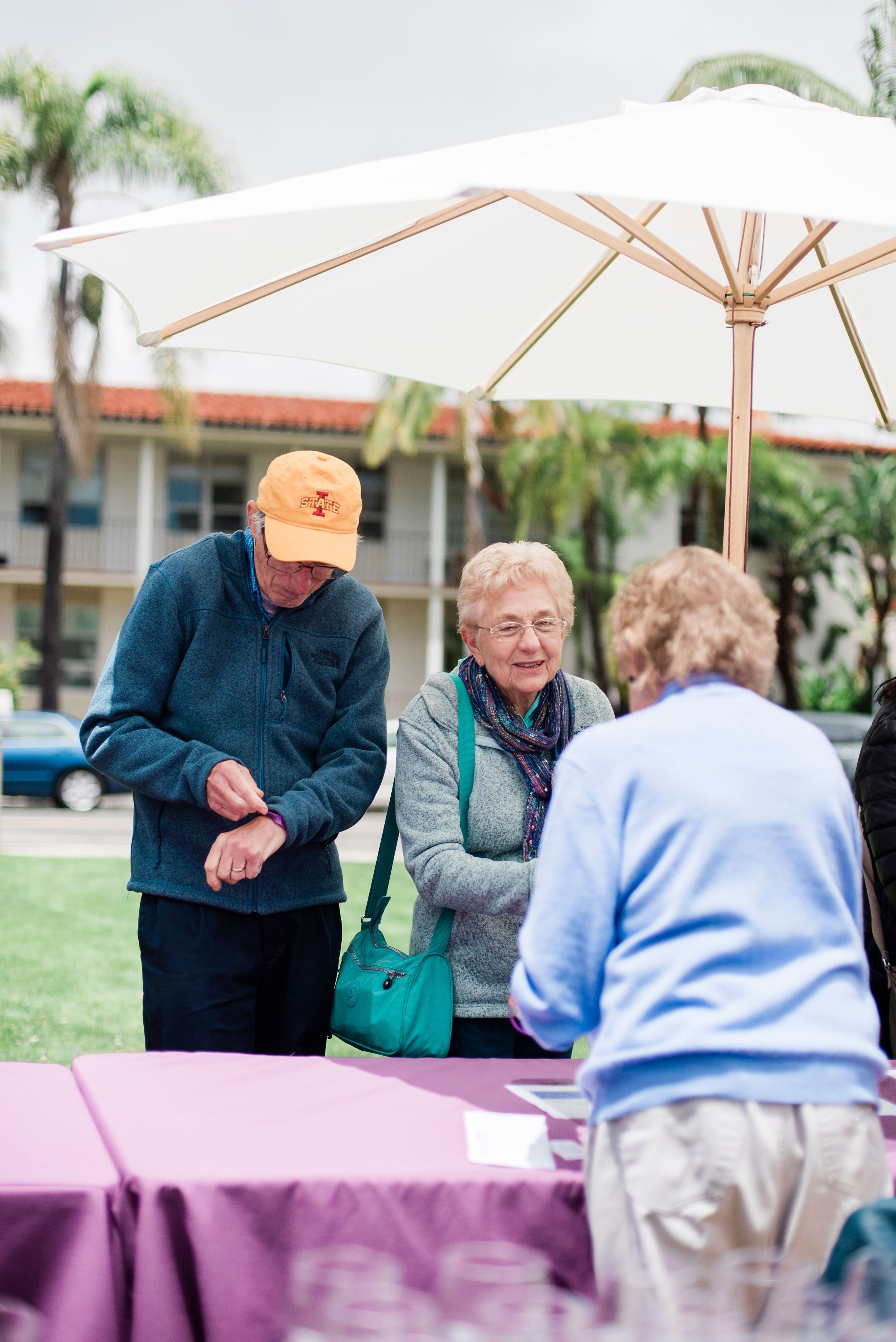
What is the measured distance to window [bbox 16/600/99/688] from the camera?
2819 centimetres

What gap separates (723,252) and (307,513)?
1.45 meters

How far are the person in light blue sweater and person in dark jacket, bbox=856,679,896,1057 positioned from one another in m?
1.25

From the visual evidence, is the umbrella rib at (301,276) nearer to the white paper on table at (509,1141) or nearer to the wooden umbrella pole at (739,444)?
the wooden umbrella pole at (739,444)

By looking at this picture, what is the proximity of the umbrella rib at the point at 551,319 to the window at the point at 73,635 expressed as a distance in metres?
25.1

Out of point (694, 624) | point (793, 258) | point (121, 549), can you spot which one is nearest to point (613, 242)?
point (793, 258)

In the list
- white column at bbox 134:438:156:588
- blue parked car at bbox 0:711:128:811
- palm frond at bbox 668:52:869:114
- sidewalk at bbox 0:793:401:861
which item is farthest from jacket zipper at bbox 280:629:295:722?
white column at bbox 134:438:156:588

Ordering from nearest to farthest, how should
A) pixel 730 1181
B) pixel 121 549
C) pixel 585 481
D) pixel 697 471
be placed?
pixel 730 1181 → pixel 697 471 → pixel 585 481 → pixel 121 549

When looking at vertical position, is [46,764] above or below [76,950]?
above

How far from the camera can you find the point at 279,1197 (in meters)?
1.78

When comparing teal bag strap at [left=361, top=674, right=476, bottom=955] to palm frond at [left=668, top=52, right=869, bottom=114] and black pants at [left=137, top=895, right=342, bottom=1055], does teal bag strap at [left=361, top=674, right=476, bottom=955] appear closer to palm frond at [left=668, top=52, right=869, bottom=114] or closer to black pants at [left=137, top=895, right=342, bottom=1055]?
black pants at [left=137, top=895, right=342, bottom=1055]

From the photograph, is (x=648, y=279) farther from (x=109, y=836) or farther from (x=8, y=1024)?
(x=109, y=836)

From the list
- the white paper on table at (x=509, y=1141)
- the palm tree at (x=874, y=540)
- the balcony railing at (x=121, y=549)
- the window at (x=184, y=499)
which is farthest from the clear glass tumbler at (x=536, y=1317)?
the window at (x=184, y=499)

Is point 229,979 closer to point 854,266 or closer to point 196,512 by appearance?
point 854,266

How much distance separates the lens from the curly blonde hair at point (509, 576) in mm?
2807
